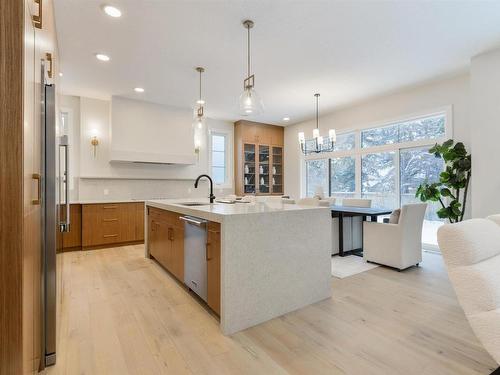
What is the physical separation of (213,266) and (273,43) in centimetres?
260

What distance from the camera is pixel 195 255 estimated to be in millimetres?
2467

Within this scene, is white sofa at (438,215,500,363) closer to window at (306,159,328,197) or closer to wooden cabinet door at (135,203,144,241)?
wooden cabinet door at (135,203,144,241)

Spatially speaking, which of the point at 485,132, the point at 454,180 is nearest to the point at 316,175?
the point at 454,180

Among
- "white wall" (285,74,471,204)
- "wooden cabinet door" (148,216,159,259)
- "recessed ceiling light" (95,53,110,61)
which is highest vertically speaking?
"recessed ceiling light" (95,53,110,61)

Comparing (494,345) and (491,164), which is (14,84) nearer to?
(494,345)

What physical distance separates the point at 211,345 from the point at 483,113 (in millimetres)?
4279

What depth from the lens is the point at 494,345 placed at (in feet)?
4.06

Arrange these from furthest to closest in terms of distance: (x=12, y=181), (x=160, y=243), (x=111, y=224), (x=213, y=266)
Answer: (x=111, y=224) → (x=160, y=243) → (x=213, y=266) → (x=12, y=181)

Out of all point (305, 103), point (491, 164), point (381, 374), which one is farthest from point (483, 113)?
point (381, 374)

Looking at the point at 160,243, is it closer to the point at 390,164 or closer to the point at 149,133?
the point at 149,133

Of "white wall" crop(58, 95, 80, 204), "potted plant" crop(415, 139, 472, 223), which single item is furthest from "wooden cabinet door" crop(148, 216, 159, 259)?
"potted plant" crop(415, 139, 472, 223)

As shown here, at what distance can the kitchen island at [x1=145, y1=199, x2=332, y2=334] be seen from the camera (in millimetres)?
1993

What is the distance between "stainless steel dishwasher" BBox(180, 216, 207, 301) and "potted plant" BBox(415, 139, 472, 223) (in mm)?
3574

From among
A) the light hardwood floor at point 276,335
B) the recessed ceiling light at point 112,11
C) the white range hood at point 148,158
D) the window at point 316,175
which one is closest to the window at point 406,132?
the window at point 316,175
